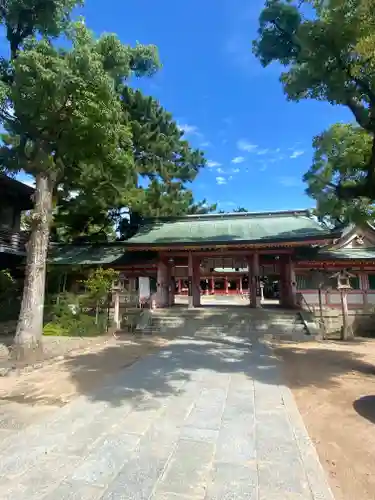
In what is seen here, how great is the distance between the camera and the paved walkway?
9.11ft

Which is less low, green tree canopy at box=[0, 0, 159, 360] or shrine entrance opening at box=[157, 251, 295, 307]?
green tree canopy at box=[0, 0, 159, 360]

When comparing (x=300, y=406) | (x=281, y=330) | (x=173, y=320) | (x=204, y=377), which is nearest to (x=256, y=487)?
(x=300, y=406)

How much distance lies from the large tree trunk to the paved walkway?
3.46 m

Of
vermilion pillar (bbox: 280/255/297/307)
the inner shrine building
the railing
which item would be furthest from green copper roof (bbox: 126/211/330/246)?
the railing

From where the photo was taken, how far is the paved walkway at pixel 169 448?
278 cm

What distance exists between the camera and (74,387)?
5934 mm

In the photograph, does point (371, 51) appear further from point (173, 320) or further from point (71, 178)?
point (173, 320)

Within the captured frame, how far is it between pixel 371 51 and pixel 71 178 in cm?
1098

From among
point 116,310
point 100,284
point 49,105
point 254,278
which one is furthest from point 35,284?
point 254,278

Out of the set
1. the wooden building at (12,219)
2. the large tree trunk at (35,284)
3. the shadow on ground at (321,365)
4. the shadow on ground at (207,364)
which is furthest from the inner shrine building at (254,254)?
the large tree trunk at (35,284)

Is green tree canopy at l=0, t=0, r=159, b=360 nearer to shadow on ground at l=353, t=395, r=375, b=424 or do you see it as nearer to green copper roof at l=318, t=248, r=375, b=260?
shadow on ground at l=353, t=395, r=375, b=424

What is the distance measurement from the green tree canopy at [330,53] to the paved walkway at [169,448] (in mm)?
5675

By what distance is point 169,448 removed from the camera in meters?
3.55

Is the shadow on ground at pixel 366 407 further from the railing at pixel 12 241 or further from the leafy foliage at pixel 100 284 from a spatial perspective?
the railing at pixel 12 241
